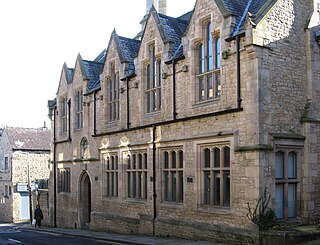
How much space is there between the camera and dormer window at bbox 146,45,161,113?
66.2 ft

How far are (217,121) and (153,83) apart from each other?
5317 millimetres

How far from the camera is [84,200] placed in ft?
90.0

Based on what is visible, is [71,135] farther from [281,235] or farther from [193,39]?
[281,235]

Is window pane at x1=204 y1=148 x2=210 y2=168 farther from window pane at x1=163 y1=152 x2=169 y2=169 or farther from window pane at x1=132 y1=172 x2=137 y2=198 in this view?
window pane at x1=132 y1=172 x2=137 y2=198

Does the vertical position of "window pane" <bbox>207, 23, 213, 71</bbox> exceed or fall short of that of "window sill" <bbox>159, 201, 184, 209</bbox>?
it exceeds it

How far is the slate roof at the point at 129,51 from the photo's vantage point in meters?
22.6

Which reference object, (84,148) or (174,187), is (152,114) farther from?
(84,148)

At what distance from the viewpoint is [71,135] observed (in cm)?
2866

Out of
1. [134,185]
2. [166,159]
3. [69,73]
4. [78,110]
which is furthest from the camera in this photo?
[69,73]

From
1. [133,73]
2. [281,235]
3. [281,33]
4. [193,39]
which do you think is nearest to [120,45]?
[133,73]

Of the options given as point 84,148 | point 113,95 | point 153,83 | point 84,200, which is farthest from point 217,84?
point 84,200

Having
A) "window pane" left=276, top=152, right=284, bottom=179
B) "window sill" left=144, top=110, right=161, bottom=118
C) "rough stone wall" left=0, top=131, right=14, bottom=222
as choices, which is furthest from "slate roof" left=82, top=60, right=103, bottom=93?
"rough stone wall" left=0, top=131, right=14, bottom=222

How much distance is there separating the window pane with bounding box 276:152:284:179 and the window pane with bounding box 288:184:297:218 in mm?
583

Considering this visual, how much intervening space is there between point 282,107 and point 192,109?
144 inches
